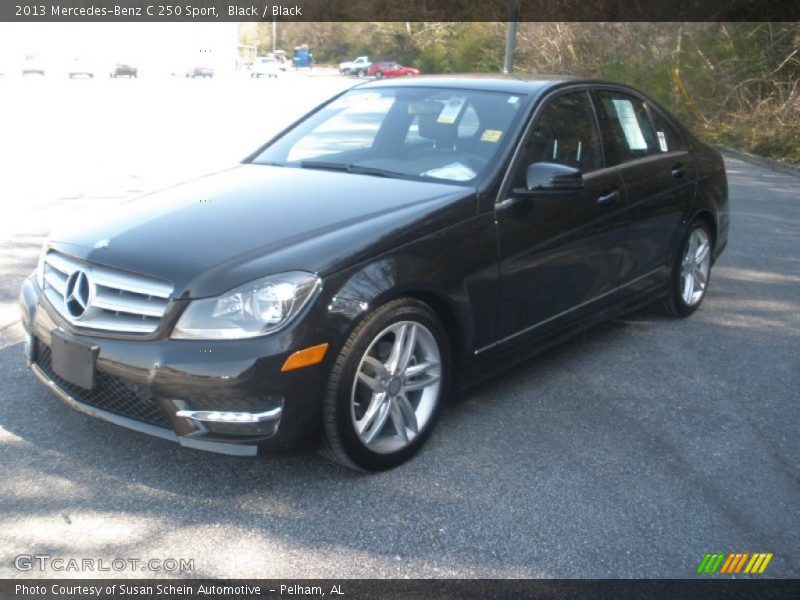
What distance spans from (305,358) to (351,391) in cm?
28

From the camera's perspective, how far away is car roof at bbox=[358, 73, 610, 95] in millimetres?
5012

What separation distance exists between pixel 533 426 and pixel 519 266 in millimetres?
790

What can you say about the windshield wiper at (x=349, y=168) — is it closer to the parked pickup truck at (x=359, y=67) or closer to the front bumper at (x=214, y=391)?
the front bumper at (x=214, y=391)

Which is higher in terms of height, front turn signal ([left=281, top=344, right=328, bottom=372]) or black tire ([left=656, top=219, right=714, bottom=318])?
front turn signal ([left=281, top=344, right=328, bottom=372])

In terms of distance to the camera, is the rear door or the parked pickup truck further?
the parked pickup truck

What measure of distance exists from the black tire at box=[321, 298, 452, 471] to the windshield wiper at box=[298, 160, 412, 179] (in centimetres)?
100

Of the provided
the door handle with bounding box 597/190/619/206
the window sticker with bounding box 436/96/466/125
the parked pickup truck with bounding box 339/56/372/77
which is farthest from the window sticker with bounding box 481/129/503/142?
the parked pickup truck with bounding box 339/56/372/77

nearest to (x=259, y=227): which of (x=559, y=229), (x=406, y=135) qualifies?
(x=406, y=135)

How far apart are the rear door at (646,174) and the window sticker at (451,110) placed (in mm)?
908

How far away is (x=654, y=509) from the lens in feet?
12.0

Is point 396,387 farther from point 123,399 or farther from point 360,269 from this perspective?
point 123,399

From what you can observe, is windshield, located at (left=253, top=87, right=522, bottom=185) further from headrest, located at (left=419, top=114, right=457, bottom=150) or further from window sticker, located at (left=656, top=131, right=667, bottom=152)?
window sticker, located at (left=656, top=131, right=667, bottom=152)

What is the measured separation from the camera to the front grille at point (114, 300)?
353 centimetres

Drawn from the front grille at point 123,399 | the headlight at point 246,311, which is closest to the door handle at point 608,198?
the headlight at point 246,311
